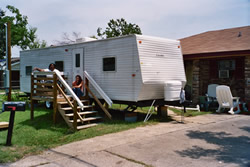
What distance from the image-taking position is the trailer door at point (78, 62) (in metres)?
10.5

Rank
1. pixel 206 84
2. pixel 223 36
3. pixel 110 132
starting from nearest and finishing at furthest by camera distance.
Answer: pixel 110 132
pixel 206 84
pixel 223 36

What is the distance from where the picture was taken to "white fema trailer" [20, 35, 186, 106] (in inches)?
343

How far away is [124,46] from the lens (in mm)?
8984

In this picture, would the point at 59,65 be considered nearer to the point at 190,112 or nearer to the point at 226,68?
the point at 190,112

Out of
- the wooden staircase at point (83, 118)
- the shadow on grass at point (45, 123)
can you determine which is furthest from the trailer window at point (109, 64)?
the shadow on grass at point (45, 123)

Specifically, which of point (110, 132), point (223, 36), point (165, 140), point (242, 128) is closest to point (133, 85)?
point (110, 132)

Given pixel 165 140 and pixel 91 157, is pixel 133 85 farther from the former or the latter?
pixel 91 157

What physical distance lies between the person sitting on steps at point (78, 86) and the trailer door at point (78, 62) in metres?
0.57

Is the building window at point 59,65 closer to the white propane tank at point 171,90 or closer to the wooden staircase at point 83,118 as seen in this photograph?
the wooden staircase at point 83,118

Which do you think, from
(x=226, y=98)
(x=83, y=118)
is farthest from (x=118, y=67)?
(x=226, y=98)

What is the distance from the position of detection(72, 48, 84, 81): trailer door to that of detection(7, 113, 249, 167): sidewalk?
379 cm

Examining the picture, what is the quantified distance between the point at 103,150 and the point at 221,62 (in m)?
9.04

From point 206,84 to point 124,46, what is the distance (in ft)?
19.9

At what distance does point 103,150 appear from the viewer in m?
5.88
